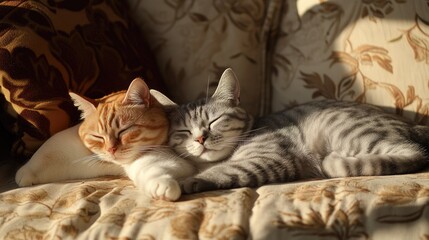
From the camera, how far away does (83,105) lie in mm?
1415

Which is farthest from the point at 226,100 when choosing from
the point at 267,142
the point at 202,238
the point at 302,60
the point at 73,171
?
the point at 202,238

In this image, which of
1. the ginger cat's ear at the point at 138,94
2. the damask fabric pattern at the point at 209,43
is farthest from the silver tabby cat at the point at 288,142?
the damask fabric pattern at the point at 209,43

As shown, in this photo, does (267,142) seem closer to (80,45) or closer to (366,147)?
(366,147)

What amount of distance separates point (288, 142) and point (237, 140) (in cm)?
16

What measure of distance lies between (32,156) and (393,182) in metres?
1.02

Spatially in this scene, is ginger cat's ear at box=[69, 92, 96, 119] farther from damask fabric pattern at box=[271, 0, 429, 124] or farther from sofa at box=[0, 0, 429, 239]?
damask fabric pattern at box=[271, 0, 429, 124]

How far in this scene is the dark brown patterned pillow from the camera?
138cm

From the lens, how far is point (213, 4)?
1.80 meters

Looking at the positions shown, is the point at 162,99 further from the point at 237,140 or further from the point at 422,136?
the point at 422,136

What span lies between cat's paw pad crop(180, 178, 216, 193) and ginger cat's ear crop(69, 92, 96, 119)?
0.41 meters

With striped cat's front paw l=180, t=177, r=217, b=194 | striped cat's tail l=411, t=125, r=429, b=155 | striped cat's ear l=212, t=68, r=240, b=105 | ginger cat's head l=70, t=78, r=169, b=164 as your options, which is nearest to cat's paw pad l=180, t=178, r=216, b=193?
striped cat's front paw l=180, t=177, r=217, b=194

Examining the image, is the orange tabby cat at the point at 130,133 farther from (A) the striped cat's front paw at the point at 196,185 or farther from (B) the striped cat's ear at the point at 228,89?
(B) the striped cat's ear at the point at 228,89

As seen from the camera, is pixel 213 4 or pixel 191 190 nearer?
pixel 191 190

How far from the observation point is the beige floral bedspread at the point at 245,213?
97 centimetres
